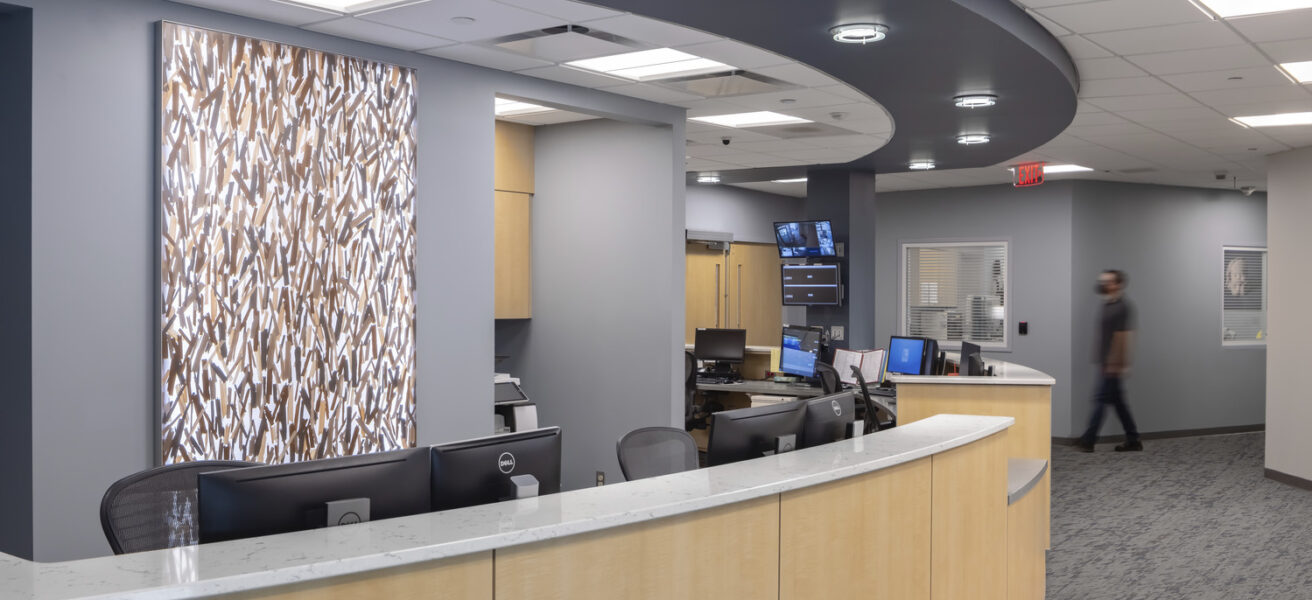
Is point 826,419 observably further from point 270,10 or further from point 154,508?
point 270,10

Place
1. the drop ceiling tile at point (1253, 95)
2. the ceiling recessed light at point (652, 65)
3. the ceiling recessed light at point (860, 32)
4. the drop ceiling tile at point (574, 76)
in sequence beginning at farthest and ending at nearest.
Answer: the drop ceiling tile at point (1253, 95) < the drop ceiling tile at point (574, 76) < the ceiling recessed light at point (652, 65) < the ceiling recessed light at point (860, 32)

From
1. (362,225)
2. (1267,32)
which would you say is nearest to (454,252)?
(362,225)

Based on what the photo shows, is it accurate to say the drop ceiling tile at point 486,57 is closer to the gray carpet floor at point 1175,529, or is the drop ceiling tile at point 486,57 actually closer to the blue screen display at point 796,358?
the gray carpet floor at point 1175,529

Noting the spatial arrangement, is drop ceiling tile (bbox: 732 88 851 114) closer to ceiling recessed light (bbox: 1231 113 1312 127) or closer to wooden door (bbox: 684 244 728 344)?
ceiling recessed light (bbox: 1231 113 1312 127)

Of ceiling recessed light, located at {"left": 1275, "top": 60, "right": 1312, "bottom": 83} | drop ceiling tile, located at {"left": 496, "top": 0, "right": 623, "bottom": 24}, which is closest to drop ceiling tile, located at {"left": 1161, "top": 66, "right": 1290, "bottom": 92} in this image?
ceiling recessed light, located at {"left": 1275, "top": 60, "right": 1312, "bottom": 83}

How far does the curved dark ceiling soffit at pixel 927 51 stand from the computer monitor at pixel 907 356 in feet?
5.96

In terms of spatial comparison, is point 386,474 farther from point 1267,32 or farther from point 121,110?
point 1267,32

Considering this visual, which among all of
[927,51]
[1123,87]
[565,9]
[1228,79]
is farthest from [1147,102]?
[565,9]

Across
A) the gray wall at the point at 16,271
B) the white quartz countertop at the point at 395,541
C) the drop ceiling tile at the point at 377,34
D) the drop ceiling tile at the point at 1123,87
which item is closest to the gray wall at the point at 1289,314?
the drop ceiling tile at the point at 1123,87

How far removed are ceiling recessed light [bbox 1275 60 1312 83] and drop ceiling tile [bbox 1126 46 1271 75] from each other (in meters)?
0.16

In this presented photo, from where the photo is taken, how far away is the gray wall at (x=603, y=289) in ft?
23.2

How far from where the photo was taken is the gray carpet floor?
5434mm

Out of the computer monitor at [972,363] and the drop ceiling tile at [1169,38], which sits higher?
the drop ceiling tile at [1169,38]

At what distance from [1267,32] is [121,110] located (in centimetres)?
533
